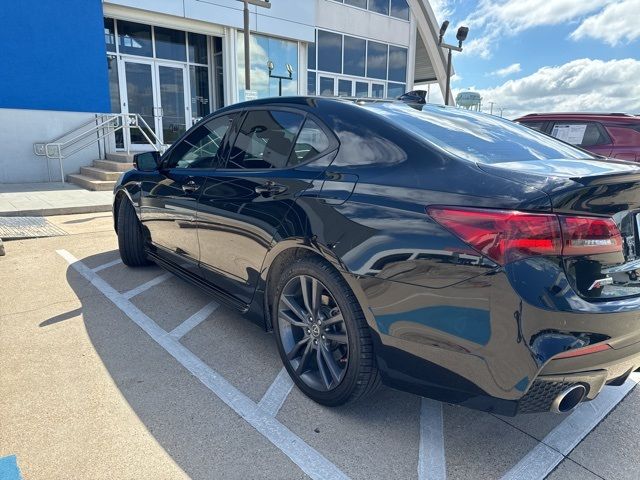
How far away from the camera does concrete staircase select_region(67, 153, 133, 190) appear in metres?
10.4

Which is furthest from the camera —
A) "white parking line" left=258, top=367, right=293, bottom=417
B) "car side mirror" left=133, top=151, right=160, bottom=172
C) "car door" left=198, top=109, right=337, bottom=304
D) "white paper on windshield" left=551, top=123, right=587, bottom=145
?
"white paper on windshield" left=551, top=123, right=587, bottom=145

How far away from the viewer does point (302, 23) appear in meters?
15.0

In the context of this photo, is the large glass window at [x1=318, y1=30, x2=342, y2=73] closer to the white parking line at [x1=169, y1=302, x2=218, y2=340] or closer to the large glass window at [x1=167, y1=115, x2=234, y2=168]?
the large glass window at [x1=167, y1=115, x2=234, y2=168]

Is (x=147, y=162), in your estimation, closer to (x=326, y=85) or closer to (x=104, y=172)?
(x=104, y=172)

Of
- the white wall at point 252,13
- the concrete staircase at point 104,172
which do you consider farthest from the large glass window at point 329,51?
the concrete staircase at point 104,172

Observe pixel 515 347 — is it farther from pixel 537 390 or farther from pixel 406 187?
pixel 406 187

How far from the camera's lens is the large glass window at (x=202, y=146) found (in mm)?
3436

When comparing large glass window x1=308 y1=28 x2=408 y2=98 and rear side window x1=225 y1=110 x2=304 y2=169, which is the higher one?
large glass window x1=308 y1=28 x2=408 y2=98

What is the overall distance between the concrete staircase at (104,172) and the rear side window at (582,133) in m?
9.18

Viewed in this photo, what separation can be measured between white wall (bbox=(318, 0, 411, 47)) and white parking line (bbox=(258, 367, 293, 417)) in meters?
15.5

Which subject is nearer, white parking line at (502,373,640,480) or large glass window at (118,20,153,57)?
white parking line at (502,373,640,480)

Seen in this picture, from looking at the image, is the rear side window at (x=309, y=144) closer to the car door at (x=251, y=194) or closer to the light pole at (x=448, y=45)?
the car door at (x=251, y=194)

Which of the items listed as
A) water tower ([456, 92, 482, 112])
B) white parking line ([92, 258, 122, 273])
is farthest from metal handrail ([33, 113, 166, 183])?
water tower ([456, 92, 482, 112])

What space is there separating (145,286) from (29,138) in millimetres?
9035
